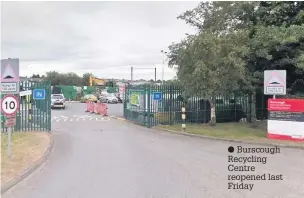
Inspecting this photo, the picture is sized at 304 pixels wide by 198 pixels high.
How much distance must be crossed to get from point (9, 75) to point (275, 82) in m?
11.6

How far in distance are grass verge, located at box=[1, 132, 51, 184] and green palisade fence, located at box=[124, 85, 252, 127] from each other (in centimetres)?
768

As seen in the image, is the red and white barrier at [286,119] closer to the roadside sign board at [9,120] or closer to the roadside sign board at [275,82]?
the roadside sign board at [275,82]

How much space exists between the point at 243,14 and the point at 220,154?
48.1 ft

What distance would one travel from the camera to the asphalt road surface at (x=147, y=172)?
816 centimetres

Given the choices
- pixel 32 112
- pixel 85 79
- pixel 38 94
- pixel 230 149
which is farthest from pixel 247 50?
pixel 85 79

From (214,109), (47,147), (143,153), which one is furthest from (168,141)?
(214,109)

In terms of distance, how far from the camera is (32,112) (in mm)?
19125

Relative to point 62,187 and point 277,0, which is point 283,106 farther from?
point 62,187

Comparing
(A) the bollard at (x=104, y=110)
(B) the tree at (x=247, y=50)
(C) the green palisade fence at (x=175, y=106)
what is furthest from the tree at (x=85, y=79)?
(B) the tree at (x=247, y=50)

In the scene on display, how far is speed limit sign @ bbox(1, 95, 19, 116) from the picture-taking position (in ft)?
39.8

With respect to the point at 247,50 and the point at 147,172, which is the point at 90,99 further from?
the point at 147,172

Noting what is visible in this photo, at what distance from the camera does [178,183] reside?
8945 mm

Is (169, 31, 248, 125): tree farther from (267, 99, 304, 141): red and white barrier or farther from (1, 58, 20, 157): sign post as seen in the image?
(1, 58, 20, 157): sign post

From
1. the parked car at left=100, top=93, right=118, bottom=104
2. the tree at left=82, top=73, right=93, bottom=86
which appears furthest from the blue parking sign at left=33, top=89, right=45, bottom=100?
the tree at left=82, top=73, right=93, bottom=86
